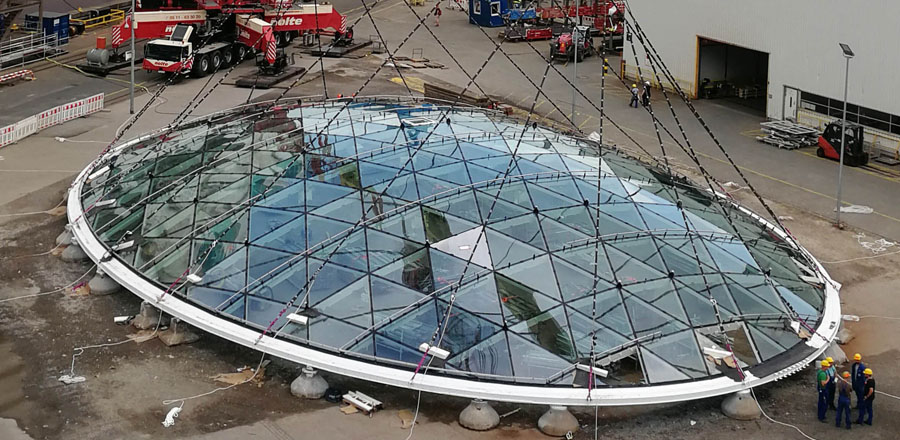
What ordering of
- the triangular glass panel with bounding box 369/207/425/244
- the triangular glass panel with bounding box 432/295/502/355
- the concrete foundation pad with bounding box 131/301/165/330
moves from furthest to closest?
the concrete foundation pad with bounding box 131/301/165/330
the triangular glass panel with bounding box 369/207/425/244
the triangular glass panel with bounding box 432/295/502/355

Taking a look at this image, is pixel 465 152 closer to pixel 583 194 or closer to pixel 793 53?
pixel 583 194

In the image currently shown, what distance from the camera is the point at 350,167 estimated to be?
28.2m

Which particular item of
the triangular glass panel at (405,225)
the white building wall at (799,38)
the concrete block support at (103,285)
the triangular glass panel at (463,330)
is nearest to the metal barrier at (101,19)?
the white building wall at (799,38)

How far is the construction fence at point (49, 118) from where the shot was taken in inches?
1743

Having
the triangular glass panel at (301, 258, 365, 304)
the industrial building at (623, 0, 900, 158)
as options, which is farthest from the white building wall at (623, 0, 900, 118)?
the triangular glass panel at (301, 258, 365, 304)

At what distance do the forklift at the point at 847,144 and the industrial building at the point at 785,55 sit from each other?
7.15 feet

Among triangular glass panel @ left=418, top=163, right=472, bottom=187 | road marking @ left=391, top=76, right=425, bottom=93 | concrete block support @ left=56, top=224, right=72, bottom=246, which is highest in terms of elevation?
triangular glass panel @ left=418, top=163, right=472, bottom=187

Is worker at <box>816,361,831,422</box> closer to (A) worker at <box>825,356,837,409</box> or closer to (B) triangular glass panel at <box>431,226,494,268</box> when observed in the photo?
(A) worker at <box>825,356,837,409</box>

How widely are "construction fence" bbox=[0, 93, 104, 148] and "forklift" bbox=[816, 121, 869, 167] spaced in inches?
1222

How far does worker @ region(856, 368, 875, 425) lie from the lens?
22969 mm

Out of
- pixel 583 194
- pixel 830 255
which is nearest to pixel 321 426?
pixel 583 194

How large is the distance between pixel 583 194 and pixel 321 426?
342 inches

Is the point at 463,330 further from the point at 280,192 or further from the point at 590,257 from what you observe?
the point at 280,192

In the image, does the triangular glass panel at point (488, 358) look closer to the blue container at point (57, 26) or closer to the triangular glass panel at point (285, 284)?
the triangular glass panel at point (285, 284)
